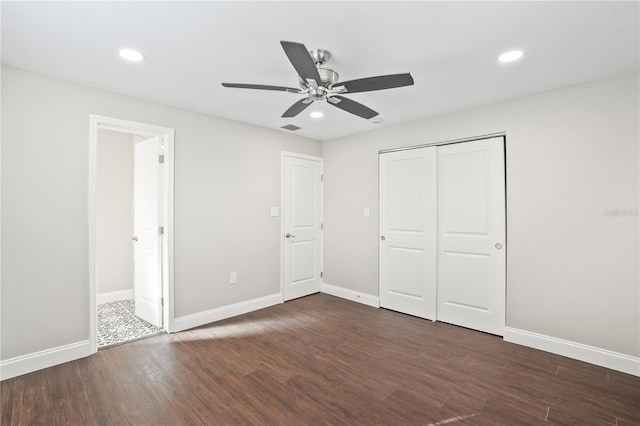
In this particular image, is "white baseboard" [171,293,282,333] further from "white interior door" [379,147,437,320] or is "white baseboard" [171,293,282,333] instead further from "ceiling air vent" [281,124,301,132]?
"ceiling air vent" [281,124,301,132]

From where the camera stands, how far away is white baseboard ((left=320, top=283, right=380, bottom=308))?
14.1 feet

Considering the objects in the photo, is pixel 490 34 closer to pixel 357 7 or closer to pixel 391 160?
pixel 357 7

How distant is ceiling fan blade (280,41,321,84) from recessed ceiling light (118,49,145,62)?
1289 millimetres

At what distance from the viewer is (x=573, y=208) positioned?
276cm

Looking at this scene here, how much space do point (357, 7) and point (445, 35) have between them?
66 centimetres

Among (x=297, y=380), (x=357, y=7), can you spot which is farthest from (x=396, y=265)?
(x=357, y=7)

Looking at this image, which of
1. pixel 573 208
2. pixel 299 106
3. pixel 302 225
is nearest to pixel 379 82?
pixel 299 106

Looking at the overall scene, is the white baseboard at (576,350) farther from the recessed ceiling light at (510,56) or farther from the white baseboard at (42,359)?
the white baseboard at (42,359)

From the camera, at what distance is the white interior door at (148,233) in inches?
134

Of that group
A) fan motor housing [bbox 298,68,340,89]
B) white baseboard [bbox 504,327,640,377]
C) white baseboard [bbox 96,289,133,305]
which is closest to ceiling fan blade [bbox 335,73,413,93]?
fan motor housing [bbox 298,68,340,89]

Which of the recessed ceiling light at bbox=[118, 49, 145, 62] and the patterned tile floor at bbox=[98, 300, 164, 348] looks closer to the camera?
the recessed ceiling light at bbox=[118, 49, 145, 62]

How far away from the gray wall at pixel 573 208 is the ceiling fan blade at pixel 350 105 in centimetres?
157

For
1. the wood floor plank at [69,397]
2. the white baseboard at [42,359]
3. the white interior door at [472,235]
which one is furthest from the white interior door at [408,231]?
the white baseboard at [42,359]

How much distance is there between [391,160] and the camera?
4.12m
